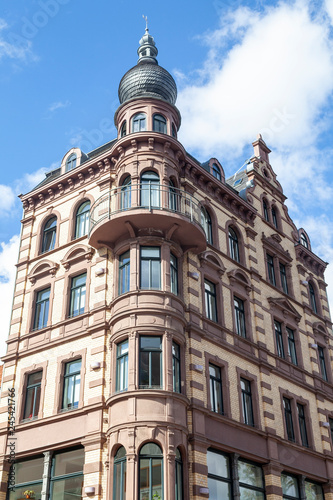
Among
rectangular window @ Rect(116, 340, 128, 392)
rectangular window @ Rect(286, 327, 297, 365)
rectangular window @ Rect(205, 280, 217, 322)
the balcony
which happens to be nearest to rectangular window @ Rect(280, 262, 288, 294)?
rectangular window @ Rect(286, 327, 297, 365)

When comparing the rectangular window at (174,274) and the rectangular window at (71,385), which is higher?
the rectangular window at (174,274)

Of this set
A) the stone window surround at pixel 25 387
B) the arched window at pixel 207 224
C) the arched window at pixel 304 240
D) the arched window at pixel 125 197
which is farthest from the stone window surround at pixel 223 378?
the arched window at pixel 304 240

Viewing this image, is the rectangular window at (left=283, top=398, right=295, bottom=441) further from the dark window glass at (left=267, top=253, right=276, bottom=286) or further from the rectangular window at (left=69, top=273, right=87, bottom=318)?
the rectangular window at (left=69, top=273, right=87, bottom=318)

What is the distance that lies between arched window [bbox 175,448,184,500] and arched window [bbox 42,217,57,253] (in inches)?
481

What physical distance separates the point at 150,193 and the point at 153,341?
6056 mm

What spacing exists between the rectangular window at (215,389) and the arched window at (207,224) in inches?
241

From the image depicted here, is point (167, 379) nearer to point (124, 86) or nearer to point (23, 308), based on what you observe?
point (23, 308)

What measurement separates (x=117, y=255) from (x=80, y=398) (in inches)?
228

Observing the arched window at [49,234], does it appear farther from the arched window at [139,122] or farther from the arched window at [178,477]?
the arched window at [178,477]

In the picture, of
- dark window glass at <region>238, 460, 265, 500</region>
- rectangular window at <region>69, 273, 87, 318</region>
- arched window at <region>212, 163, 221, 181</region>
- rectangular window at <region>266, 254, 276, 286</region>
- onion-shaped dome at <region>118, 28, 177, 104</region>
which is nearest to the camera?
dark window glass at <region>238, 460, 265, 500</region>

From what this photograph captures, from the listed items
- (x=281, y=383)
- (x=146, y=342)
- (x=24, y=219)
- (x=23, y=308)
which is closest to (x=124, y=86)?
(x=24, y=219)

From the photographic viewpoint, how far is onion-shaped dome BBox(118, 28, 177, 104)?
29.7 meters

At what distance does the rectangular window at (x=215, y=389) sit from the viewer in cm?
2462

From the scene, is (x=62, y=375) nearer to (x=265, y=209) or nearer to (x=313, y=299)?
(x=265, y=209)
